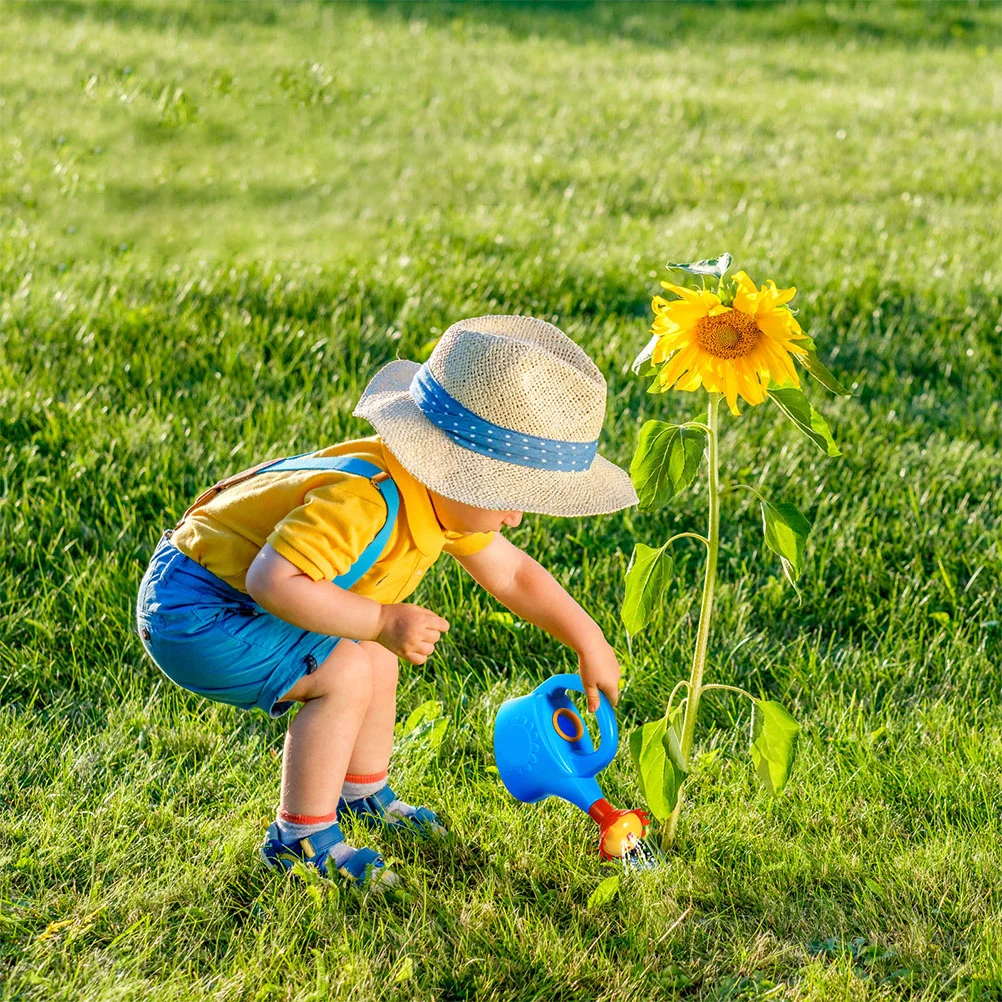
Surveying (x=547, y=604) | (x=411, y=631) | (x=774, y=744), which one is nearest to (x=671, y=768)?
(x=774, y=744)

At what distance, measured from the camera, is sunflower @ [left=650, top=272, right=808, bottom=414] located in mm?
1957

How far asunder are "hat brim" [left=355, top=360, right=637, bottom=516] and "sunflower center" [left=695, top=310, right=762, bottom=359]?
343 millimetres

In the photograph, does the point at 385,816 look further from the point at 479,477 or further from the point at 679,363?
the point at 679,363

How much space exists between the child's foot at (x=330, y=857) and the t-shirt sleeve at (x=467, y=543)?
57cm

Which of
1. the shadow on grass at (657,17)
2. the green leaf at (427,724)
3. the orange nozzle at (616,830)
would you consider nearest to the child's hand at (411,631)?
the orange nozzle at (616,830)

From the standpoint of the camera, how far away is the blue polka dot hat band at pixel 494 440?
2127mm

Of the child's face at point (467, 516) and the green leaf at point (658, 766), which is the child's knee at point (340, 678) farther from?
the green leaf at point (658, 766)

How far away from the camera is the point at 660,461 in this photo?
2.17 meters

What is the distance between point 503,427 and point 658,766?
2.15 ft

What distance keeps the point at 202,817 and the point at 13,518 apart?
1.31 meters

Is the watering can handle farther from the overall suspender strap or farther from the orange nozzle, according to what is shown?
the overall suspender strap

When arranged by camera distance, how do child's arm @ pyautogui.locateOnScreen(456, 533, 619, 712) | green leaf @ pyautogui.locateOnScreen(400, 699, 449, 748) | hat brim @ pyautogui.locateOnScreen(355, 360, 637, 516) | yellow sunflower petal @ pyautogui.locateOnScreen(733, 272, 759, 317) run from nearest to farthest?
yellow sunflower petal @ pyautogui.locateOnScreen(733, 272, 759, 317)
hat brim @ pyautogui.locateOnScreen(355, 360, 637, 516)
child's arm @ pyautogui.locateOnScreen(456, 533, 619, 712)
green leaf @ pyautogui.locateOnScreen(400, 699, 449, 748)

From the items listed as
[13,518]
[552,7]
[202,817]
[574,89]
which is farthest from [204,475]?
[552,7]

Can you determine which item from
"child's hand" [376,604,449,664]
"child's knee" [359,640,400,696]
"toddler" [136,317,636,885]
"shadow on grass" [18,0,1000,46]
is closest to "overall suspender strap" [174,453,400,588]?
"toddler" [136,317,636,885]
